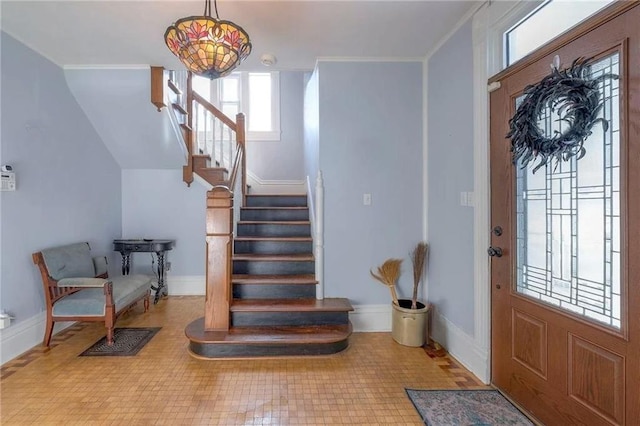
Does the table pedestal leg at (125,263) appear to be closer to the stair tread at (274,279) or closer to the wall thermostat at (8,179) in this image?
the wall thermostat at (8,179)

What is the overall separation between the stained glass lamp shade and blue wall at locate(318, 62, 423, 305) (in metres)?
1.52

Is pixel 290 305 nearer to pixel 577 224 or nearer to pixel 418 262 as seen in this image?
pixel 418 262

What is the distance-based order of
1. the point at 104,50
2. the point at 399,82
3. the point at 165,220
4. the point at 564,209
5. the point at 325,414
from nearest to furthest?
the point at 564,209
the point at 325,414
the point at 104,50
the point at 399,82
the point at 165,220

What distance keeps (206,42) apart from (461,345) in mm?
2735

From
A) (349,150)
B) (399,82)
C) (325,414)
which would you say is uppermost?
(399,82)

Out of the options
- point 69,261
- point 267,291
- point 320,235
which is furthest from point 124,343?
point 320,235

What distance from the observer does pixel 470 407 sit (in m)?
2.01

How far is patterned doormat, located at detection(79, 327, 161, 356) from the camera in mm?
2738

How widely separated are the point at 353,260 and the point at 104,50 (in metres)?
3.03

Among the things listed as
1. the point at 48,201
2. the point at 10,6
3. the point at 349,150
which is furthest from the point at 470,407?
the point at 10,6

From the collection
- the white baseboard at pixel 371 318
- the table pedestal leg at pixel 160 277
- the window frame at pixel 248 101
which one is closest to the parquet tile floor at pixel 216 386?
the white baseboard at pixel 371 318

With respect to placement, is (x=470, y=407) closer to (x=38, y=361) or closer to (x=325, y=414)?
(x=325, y=414)

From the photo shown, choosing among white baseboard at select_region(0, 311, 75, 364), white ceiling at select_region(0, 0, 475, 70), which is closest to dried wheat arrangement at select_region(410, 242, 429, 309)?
white ceiling at select_region(0, 0, 475, 70)

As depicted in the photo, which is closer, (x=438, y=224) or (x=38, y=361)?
(x=38, y=361)
